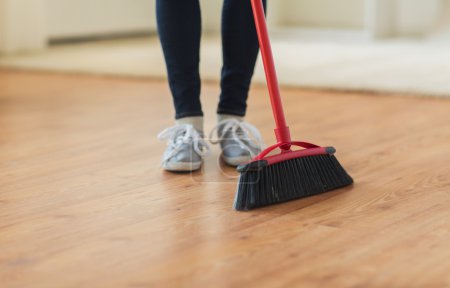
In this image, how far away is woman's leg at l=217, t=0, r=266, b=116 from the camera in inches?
60.2

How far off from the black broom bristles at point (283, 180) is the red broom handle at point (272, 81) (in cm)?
5

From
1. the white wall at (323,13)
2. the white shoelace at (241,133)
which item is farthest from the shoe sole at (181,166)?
the white wall at (323,13)

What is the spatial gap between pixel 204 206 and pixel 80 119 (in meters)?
0.93

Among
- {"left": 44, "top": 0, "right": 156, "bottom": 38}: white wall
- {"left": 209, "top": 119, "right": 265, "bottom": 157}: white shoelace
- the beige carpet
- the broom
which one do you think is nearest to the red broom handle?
the broom

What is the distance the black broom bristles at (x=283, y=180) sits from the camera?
1229 mm

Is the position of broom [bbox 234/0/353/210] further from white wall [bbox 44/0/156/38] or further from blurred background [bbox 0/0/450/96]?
white wall [bbox 44/0/156/38]

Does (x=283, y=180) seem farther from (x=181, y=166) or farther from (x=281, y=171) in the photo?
(x=181, y=166)

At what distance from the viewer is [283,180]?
1258 millimetres

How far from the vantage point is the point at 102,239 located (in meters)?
1.10

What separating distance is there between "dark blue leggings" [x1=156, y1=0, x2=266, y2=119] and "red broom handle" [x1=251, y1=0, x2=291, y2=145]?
17cm

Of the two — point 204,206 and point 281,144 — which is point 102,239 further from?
point 281,144

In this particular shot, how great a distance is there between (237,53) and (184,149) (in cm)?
22

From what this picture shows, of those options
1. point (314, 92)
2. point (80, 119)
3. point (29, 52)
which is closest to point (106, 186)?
point (80, 119)

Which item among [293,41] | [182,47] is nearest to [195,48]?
[182,47]
